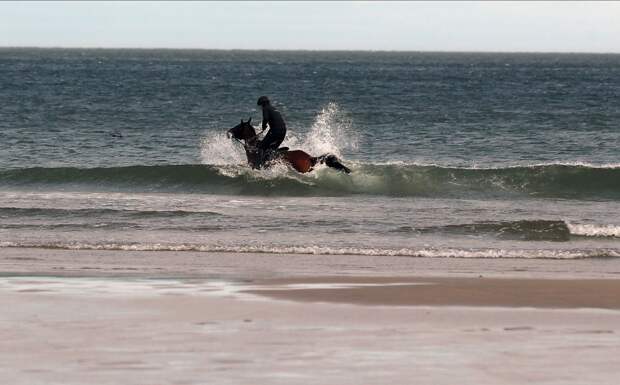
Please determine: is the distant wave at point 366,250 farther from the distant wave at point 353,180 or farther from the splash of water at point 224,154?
the splash of water at point 224,154

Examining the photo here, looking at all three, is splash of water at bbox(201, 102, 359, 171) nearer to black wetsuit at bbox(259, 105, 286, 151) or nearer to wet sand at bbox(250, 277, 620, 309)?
black wetsuit at bbox(259, 105, 286, 151)

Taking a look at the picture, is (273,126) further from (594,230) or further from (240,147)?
(594,230)

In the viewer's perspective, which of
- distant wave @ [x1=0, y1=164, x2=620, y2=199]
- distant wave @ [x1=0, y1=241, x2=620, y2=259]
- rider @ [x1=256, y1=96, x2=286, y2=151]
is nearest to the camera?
distant wave @ [x1=0, y1=241, x2=620, y2=259]

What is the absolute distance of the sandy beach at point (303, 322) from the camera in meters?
8.73

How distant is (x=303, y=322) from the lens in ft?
34.5

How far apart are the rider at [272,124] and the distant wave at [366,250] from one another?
20.0ft

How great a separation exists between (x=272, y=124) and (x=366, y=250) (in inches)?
275

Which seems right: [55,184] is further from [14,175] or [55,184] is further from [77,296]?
[77,296]

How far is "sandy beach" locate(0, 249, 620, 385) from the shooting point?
28.6 feet

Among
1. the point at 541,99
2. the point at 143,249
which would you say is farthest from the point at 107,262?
the point at 541,99

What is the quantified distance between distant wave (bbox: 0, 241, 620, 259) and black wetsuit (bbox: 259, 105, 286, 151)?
6.43 meters

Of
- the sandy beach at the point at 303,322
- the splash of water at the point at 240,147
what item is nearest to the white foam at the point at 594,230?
the sandy beach at the point at 303,322

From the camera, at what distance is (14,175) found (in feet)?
87.8

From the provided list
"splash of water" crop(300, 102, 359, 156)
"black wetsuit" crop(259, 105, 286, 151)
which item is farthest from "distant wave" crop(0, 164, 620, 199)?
"splash of water" crop(300, 102, 359, 156)
